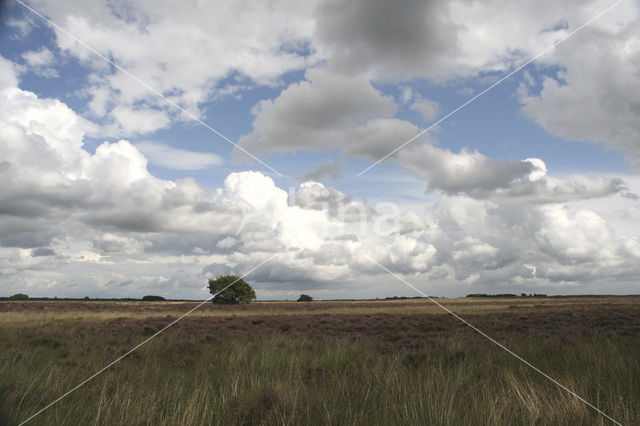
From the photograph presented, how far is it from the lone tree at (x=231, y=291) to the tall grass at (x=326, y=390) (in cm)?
6059

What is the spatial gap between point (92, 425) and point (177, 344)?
8069mm

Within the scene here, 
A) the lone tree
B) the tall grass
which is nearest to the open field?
the tall grass

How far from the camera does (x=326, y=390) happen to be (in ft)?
19.8

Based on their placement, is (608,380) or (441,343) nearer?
(608,380)

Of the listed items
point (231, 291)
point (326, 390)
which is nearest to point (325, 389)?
point (326, 390)

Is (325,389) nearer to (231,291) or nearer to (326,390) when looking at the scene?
(326,390)

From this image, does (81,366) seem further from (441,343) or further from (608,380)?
(608,380)

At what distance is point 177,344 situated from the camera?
39.6ft

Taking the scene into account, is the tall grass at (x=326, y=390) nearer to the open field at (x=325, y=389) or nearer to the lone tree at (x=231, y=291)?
the open field at (x=325, y=389)

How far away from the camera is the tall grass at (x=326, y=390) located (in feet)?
15.3

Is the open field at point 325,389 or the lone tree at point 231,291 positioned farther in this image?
the lone tree at point 231,291

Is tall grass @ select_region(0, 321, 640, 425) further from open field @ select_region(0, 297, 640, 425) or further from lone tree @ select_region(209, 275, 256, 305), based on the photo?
lone tree @ select_region(209, 275, 256, 305)

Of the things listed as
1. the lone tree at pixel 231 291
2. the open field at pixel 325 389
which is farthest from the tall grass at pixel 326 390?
the lone tree at pixel 231 291

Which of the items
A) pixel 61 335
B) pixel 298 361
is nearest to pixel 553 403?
pixel 298 361
